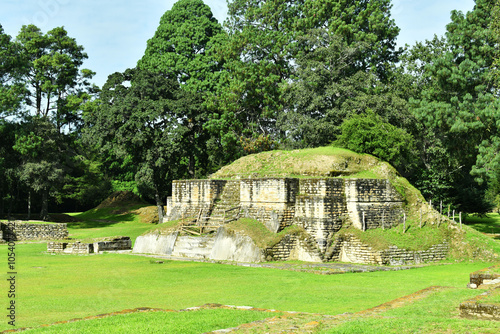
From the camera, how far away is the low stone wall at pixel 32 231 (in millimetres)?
28953

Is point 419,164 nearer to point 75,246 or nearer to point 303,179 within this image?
point 303,179

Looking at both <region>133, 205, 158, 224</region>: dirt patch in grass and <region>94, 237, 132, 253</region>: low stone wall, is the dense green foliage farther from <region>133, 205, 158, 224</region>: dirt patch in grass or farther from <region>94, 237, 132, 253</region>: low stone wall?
<region>94, 237, 132, 253</region>: low stone wall

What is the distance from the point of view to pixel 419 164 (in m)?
31.8

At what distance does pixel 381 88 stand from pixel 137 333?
25770 mm

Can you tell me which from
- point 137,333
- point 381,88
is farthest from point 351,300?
point 381,88

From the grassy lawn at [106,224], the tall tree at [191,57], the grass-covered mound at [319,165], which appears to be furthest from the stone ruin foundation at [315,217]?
the tall tree at [191,57]

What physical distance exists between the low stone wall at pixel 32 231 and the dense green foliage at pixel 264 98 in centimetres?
567

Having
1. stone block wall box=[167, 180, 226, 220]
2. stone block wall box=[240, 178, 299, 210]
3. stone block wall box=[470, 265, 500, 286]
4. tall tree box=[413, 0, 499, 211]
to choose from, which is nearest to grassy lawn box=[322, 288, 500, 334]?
stone block wall box=[470, 265, 500, 286]

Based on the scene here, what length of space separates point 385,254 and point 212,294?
811 cm

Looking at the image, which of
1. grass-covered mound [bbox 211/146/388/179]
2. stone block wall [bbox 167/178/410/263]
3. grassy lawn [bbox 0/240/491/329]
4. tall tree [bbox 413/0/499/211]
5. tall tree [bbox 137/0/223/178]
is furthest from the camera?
tall tree [bbox 137/0/223/178]

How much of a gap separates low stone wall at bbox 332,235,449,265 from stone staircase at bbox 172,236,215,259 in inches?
196

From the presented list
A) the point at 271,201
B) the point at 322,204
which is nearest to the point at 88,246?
the point at 271,201

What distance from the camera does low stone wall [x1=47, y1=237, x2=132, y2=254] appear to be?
72.7ft

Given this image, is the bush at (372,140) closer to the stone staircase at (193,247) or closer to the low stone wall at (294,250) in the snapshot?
the low stone wall at (294,250)
